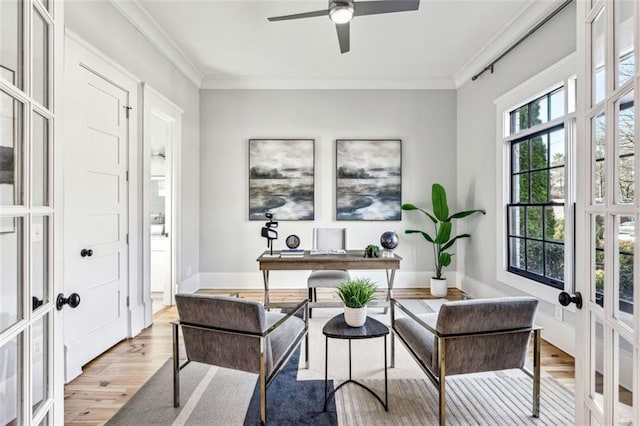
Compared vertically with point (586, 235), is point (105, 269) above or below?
below

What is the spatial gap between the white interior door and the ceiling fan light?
1932mm

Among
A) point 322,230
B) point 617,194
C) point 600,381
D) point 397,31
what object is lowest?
point 600,381

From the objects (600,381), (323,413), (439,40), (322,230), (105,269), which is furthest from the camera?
(322,230)

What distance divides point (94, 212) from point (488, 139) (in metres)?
4.22

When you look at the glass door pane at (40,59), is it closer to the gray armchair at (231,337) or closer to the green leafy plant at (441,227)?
the gray armchair at (231,337)

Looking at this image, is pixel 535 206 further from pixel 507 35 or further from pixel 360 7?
pixel 360 7

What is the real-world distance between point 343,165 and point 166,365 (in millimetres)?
3303

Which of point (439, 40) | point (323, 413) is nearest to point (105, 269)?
point (323, 413)

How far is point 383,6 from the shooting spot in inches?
95.1

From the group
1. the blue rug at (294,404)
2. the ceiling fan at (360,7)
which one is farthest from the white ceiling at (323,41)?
the blue rug at (294,404)

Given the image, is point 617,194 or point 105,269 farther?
point 105,269

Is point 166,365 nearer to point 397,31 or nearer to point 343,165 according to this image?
point 343,165

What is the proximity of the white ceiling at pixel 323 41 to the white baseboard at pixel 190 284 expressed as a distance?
9.11 feet

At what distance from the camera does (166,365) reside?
2502 mm
